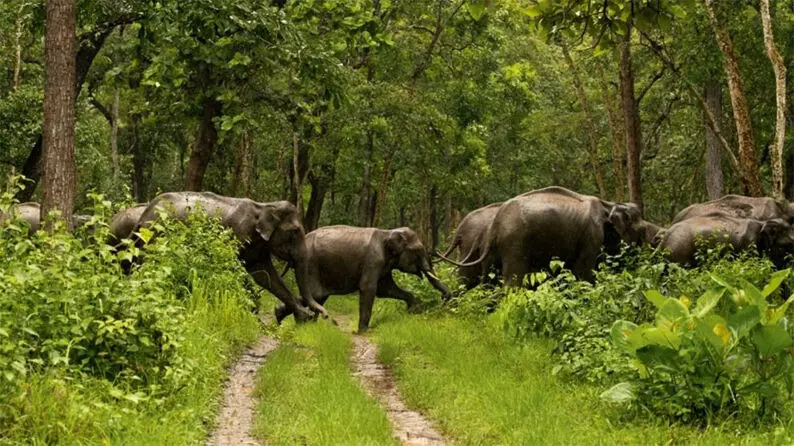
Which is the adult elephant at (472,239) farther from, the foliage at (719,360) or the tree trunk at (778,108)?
the foliage at (719,360)

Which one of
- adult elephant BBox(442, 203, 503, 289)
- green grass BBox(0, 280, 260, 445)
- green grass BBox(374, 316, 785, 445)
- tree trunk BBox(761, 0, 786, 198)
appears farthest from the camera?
adult elephant BBox(442, 203, 503, 289)

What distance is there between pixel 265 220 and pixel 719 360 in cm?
897

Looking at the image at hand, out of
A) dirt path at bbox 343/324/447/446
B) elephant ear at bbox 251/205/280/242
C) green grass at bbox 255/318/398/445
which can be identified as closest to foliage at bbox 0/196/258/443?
green grass at bbox 255/318/398/445

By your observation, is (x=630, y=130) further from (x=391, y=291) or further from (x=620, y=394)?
(x=620, y=394)

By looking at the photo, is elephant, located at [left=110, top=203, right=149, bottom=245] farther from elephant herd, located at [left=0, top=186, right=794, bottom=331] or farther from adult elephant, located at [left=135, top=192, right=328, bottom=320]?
adult elephant, located at [left=135, top=192, right=328, bottom=320]

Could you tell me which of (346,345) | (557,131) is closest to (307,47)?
(346,345)

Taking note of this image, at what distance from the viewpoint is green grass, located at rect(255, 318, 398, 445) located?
6.28 meters

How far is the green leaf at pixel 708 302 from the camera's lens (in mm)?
6201

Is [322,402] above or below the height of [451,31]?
below

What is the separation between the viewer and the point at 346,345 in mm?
11750

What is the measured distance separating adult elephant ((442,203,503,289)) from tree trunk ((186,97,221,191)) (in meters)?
4.69

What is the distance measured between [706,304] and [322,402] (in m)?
3.14

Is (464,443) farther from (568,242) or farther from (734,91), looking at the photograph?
(734,91)

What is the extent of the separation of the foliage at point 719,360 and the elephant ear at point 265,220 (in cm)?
839
